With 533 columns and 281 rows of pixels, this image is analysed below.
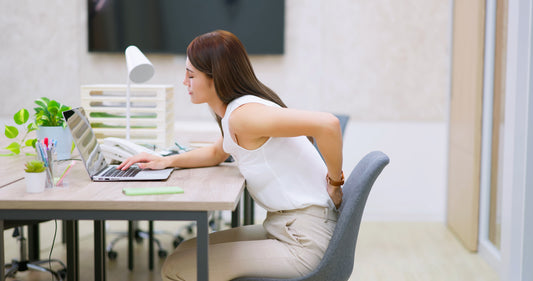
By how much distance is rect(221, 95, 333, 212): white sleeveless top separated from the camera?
1.90 meters

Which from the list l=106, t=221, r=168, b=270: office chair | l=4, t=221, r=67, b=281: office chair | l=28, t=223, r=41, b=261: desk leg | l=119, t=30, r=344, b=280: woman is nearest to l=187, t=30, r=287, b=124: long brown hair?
l=119, t=30, r=344, b=280: woman

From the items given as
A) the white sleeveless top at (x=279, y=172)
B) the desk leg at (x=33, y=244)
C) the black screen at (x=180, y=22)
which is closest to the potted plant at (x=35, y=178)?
the white sleeveless top at (x=279, y=172)

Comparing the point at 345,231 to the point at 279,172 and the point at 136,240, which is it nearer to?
the point at 279,172

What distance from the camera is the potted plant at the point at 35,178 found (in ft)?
5.64

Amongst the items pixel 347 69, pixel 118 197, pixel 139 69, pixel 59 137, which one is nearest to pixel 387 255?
pixel 347 69

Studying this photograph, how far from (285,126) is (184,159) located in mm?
568

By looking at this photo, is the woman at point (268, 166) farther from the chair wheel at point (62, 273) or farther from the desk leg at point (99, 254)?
the chair wheel at point (62, 273)

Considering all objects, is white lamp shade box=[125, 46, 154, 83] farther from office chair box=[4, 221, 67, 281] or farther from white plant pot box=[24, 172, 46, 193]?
office chair box=[4, 221, 67, 281]

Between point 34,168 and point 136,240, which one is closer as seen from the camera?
point 34,168

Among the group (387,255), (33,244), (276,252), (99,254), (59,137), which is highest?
(59,137)

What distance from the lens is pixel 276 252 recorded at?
1.83m

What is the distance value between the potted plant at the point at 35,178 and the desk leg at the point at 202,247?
469mm

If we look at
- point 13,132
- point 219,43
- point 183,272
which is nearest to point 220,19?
point 13,132

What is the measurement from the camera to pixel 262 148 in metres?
1.90
